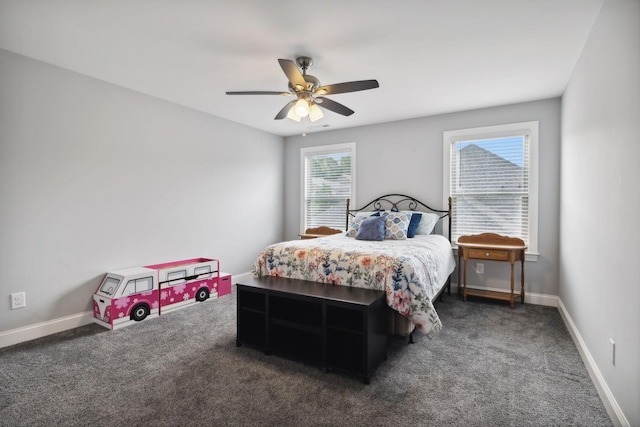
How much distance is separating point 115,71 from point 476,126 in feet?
13.7

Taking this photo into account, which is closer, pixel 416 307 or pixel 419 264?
pixel 416 307

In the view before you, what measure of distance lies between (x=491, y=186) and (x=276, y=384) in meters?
3.55

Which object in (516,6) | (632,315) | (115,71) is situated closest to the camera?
(632,315)

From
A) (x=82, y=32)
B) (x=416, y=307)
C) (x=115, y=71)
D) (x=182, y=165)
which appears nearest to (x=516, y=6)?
(x=416, y=307)

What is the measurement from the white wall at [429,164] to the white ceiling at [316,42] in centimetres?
46

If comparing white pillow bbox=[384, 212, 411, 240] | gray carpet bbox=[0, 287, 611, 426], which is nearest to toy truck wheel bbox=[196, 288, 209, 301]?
gray carpet bbox=[0, 287, 611, 426]

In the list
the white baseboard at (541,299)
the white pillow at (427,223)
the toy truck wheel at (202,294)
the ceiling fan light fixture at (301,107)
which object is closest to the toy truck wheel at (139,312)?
the toy truck wheel at (202,294)

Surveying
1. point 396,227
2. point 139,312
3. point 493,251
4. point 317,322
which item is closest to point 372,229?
point 396,227

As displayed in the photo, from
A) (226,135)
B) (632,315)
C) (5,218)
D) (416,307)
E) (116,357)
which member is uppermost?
(226,135)

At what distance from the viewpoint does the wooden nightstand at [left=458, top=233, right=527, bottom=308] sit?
369cm

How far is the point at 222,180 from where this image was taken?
4688 mm

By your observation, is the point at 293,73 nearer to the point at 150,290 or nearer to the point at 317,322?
the point at 317,322

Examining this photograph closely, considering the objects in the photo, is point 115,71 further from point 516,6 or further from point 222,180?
point 516,6

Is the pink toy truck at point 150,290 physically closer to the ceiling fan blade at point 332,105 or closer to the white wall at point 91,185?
the white wall at point 91,185
